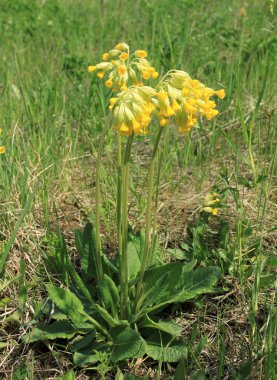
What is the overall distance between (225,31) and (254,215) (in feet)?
8.41

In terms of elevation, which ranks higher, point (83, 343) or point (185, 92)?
point (185, 92)

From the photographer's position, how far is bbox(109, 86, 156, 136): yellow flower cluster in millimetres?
1671

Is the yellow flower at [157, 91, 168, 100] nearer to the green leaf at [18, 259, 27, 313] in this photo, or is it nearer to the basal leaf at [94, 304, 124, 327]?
the basal leaf at [94, 304, 124, 327]

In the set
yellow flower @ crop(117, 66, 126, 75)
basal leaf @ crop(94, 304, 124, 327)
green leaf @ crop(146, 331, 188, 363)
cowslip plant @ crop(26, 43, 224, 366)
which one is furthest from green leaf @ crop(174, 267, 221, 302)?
yellow flower @ crop(117, 66, 126, 75)

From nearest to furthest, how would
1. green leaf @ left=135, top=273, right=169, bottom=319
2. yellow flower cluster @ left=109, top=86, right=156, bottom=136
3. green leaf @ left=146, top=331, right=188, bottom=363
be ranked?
yellow flower cluster @ left=109, top=86, right=156, bottom=136 < green leaf @ left=146, top=331, right=188, bottom=363 < green leaf @ left=135, top=273, right=169, bottom=319

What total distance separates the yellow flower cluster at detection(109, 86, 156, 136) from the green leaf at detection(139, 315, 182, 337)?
789 mm

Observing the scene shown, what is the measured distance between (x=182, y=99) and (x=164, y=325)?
0.91 meters

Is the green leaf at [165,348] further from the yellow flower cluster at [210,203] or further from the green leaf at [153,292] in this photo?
the yellow flower cluster at [210,203]

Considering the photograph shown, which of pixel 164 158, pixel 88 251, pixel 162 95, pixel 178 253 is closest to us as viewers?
pixel 162 95

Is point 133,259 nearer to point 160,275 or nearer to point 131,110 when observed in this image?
point 160,275

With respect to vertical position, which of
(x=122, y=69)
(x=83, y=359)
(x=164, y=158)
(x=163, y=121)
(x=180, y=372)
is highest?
(x=122, y=69)

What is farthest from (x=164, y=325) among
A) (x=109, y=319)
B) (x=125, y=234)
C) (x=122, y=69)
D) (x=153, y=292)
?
(x=122, y=69)

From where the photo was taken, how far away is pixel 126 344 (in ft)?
6.73

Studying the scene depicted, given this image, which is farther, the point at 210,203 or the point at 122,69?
the point at 210,203
